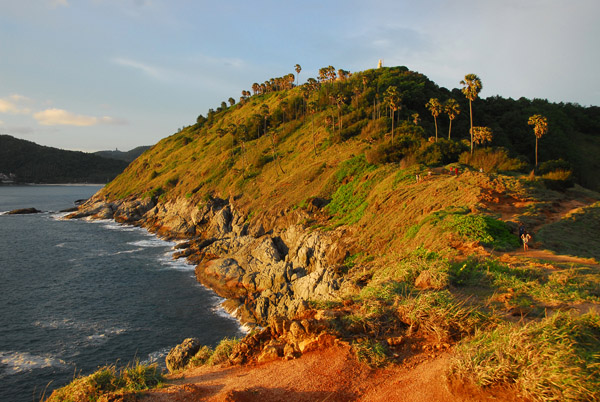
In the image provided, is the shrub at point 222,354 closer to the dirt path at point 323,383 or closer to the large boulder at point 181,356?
the dirt path at point 323,383

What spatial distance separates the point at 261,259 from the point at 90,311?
17.0m

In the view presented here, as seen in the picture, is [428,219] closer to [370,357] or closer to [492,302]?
[492,302]

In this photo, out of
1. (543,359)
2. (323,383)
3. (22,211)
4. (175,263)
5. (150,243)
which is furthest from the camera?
(22,211)

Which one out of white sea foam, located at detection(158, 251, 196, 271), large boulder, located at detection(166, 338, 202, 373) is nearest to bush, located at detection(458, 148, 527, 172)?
large boulder, located at detection(166, 338, 202, 373)

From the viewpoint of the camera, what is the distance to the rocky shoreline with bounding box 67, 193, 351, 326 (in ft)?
97.5

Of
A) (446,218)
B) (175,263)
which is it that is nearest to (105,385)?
(446,218)

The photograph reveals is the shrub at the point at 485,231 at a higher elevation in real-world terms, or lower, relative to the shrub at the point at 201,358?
higher

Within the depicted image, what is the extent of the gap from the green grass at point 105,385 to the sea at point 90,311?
4.51m

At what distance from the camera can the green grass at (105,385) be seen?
30.0 ft

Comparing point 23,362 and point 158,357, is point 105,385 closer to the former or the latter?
point 158,357

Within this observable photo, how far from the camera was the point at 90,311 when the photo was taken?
32.6 meters

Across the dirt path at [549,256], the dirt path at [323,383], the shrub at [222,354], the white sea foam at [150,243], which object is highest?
the dirt path at [549,256]

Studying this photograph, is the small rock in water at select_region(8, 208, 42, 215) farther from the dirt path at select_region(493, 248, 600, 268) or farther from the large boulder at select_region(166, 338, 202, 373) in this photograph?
the dirt path at select_region(493, 248, 600, 268)

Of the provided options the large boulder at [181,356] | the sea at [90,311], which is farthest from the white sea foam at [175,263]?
the large boulder at [181,356]
